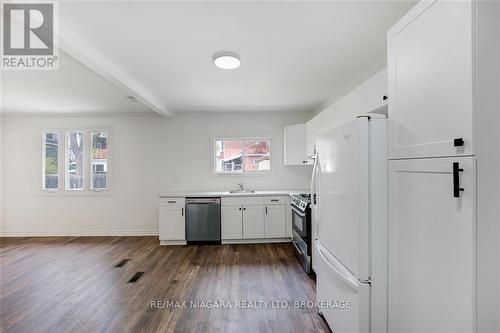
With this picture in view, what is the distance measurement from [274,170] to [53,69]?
145 inches

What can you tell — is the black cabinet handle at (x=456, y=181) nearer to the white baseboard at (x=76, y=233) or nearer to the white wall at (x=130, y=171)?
the white wall at (x=130, y=171)

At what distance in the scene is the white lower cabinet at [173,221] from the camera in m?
4.08

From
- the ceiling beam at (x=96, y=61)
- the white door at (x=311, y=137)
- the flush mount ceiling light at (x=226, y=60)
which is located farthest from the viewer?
the white door at (x=311, y=137)

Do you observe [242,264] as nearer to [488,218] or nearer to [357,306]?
[357,306]

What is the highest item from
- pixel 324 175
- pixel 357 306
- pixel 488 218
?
pixel 324 175

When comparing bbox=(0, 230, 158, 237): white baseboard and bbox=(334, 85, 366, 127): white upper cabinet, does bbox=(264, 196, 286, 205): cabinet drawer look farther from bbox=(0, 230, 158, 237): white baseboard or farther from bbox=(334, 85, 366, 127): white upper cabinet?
bbox=(0, 230, 158, 237): white baseboard

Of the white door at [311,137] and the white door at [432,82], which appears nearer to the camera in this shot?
the white door at [432,82]

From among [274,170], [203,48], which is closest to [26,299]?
[203,48]

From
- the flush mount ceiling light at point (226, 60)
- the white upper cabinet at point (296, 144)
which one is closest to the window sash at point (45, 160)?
the flush mount ceiling light at point (226, 60)

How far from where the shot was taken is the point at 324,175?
2.00 meters

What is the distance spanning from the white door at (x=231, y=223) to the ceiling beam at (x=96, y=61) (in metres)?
2.19

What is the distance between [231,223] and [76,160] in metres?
3.50

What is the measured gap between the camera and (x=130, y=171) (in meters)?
4.74

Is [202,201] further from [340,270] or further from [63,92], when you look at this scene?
[340,270]
